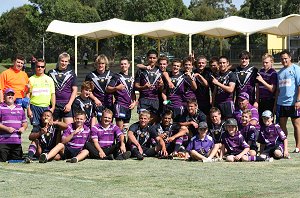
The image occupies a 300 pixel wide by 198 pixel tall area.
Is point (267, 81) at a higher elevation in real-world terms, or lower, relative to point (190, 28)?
lower

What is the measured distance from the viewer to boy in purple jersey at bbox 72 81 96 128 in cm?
1223

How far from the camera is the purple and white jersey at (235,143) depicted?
11.7 m

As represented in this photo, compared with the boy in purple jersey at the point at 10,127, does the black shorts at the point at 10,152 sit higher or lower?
lower

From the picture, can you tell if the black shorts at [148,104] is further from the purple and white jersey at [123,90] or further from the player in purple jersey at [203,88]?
the player in purple jersey at [203,88]

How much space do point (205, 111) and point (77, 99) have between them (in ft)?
7.66

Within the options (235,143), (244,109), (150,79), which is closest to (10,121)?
(150,79)

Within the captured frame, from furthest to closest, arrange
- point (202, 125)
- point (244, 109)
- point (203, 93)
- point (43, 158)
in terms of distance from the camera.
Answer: point (203, 93)
point (244, 109)
point (202, 125)
point (43, 158)

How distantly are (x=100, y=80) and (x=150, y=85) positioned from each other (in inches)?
35.5

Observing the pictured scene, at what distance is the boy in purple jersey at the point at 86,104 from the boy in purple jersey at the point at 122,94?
0.38 meters

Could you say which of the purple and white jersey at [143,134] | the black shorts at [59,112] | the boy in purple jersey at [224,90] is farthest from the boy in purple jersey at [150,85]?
the black shorts at [59,112]

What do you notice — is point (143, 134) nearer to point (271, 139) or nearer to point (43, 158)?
point (43, 158)

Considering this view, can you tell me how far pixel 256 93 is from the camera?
12664 mm

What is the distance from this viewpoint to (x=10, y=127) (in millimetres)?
11828

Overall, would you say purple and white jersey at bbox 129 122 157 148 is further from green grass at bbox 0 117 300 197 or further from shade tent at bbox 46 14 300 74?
shade tent at bbox 46 14 300 74
